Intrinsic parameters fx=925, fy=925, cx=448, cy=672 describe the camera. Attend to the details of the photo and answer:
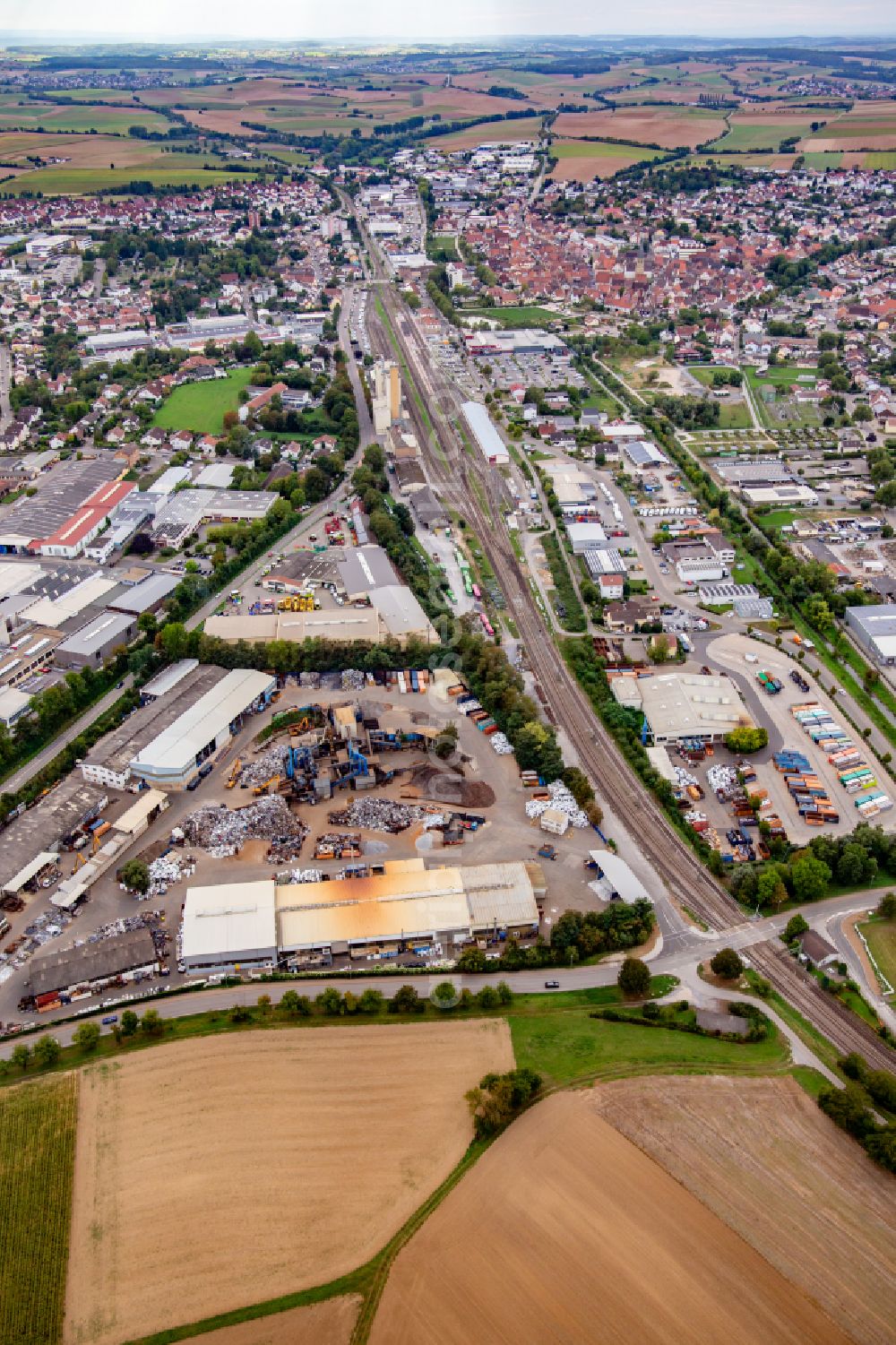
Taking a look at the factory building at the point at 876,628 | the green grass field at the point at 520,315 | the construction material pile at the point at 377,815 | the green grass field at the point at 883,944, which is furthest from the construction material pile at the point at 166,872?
the green grass field at the point at 520,315

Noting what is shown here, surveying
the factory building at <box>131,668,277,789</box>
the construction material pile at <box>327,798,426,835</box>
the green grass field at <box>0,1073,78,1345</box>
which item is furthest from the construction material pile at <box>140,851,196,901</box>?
the green grass field at <box>0,1073,78,1345</box>

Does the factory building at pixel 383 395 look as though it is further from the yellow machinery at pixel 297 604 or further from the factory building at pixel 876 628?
the factory building at pixel 876 628

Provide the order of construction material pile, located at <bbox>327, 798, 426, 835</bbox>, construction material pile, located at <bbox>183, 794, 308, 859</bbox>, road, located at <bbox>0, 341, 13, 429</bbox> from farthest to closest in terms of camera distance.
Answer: road, located at <bbox>0, 341, 13, 429</bbox> < construction material pile, located at <bbox>327, 798, 426, 835</bbox> < construction material pile, located at <bbox>183, 794, 308, 859</bbox>

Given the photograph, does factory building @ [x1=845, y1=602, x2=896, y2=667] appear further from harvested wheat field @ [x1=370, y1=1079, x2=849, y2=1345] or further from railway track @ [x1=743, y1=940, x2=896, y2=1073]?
harvested wheat field @ [x1=370, y1=1079, x2=849, y2=1345]

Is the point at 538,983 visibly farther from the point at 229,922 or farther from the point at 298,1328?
the point at 298,1328

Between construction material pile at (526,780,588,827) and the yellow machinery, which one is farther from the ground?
the yellow machinery

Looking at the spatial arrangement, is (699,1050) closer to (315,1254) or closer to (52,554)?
(315,1254)

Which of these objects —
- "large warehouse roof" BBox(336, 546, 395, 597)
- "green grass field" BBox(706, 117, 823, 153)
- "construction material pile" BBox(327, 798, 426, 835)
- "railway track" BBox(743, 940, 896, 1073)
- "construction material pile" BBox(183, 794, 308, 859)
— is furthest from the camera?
"green grass field" BBox(706, 117, 823, 153)

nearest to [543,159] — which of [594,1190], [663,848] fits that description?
[663,848]
